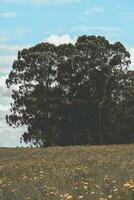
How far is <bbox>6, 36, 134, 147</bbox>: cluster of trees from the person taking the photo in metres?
72.7

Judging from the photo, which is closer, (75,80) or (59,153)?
(59,153)

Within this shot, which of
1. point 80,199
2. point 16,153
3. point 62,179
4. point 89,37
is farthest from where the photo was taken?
point 89,37

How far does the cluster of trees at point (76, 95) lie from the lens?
238ft

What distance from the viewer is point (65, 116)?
7312cm

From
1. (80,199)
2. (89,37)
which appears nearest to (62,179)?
(80,199)

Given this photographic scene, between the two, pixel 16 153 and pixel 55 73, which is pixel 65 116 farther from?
pixel 16 153

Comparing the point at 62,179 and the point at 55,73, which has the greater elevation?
the point at 55,73

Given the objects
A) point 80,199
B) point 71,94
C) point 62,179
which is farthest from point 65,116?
point 80,199

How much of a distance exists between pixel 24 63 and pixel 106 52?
35.6 ft

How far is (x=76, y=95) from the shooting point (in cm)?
7388

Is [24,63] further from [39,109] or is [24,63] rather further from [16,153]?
[16,153]

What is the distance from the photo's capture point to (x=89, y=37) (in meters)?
77.6

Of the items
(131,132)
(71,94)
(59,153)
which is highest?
(71,94)

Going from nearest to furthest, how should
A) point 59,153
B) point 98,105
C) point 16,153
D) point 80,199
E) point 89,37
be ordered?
point 80,199 → point 59,153 → point 16,153 → point 98,105 → point 89,37
